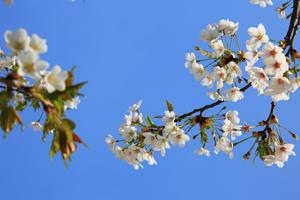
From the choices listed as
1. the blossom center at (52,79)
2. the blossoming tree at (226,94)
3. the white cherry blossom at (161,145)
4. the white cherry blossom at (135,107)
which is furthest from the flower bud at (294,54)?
the blossom center at (52,79)

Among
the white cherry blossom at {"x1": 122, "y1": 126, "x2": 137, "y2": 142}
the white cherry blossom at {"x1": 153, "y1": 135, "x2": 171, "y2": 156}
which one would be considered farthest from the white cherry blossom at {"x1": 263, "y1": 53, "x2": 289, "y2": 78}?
A: the white cherry blossom at {"x1": 122, "y1": 126, "x2": 137, "y2": 142}

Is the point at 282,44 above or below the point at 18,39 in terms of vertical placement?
above

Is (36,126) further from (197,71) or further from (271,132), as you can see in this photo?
(271,132)

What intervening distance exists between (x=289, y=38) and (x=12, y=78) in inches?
65.9

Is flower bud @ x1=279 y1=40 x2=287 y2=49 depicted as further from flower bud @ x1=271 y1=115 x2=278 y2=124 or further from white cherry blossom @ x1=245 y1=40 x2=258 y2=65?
flower bud @ x1=271 y1=115 x2=278 y2=124

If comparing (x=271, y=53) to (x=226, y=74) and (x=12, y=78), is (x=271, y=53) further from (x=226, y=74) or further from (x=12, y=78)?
(x=12, y=78)

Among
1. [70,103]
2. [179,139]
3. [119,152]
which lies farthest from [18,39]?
[119,152]

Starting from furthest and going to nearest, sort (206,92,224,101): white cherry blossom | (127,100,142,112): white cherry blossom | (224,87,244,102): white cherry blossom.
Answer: (127,100,142,112): white cherry blossom, (206,92,224,101): white cherry blossom, (224,87,244,102): white cherry blossom

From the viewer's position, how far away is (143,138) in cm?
204

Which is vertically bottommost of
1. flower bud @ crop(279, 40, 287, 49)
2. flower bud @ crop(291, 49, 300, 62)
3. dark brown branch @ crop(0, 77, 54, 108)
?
dark brown branch @ crop(0, 77, 54, 108)

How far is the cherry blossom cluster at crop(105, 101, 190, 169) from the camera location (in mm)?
1885

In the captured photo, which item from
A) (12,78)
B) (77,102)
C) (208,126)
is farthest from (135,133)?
(12,78)

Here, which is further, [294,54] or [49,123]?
[294,54]

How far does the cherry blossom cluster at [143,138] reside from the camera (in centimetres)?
188
